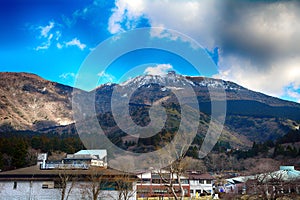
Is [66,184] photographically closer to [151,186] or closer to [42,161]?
[42,161]

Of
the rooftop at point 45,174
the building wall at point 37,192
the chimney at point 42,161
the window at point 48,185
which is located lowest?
the building wall at point 37,192

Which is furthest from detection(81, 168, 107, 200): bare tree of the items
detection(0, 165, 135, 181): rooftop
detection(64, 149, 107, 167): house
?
detection(64, 149, 107, 167): house

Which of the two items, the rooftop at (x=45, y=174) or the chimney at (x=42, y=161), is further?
the chimney at (x=42, y=161)

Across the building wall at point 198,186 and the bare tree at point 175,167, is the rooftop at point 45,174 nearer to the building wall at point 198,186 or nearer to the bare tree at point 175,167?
the bare tree at point 175,167

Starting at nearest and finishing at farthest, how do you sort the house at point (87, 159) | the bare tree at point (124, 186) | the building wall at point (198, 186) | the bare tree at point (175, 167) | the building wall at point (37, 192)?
1. the bare tree at point (175, 167)
2. the bare tree at point (124, 186)
3. the building wall at point (37, 192)
4. the house at point (87, 159)
5. the building wall at point (198, 186)

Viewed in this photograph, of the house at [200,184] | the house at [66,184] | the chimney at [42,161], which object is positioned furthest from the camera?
the house at [200,184]

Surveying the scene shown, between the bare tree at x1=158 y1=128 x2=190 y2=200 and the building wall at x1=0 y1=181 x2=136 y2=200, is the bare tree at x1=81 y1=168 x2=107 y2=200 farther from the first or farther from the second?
the bare tree at x1=158 y1=128 x2=190 y2=200

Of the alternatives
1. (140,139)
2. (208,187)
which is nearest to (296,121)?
(140,139)

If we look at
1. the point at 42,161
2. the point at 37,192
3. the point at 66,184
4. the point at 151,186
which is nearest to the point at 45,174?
the point at 37,192

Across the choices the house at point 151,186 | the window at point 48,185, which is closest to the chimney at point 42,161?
the window at point 48,185

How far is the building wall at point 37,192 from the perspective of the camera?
3095cm

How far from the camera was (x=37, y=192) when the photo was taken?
31.6 m

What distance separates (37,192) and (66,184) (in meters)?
3.18

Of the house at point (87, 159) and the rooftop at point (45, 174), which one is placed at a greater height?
the house at point (87, 159)
